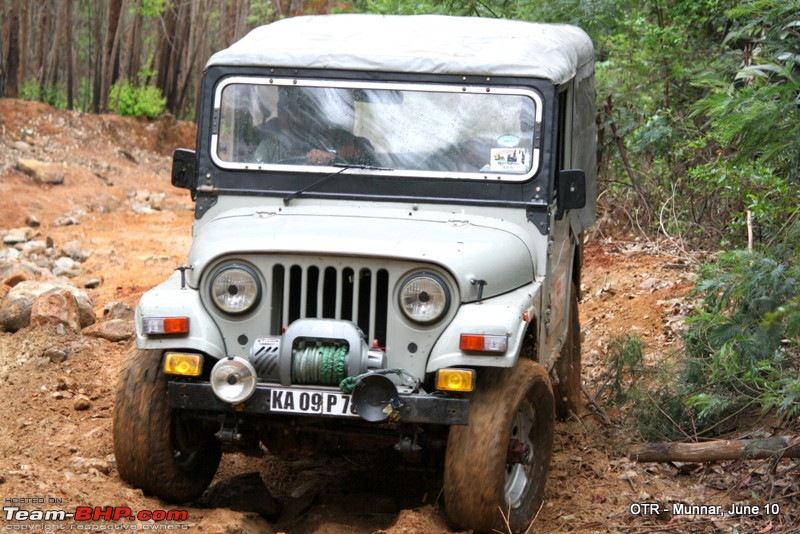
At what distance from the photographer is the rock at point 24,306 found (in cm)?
855

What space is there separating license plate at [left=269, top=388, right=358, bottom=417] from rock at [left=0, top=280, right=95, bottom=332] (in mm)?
4377

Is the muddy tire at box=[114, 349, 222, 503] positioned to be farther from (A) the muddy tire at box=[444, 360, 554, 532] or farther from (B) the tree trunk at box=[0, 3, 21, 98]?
(B) the tree trunk at box=[0, 3, 21, 98]

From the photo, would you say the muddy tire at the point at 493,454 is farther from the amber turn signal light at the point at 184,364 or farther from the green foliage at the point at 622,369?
the green foliage at the point at 622,369

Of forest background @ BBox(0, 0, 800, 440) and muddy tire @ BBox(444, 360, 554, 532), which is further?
forest background @ BBox(0, 0, 800, 440)

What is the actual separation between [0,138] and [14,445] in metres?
17.1

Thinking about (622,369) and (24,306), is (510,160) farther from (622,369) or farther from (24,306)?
(24,306)

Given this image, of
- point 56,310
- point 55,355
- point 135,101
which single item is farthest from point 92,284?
point 135,101

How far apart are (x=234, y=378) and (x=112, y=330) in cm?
394

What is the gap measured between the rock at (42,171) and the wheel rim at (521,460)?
15.4m

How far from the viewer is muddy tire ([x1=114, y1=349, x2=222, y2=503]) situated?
503cm

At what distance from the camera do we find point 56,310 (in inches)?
333

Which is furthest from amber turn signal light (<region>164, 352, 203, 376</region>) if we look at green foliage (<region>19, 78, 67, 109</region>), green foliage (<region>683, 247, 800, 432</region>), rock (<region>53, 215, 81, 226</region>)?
green foliage (<region>19, 78, 67, 109</region>)

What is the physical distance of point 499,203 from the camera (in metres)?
5.62

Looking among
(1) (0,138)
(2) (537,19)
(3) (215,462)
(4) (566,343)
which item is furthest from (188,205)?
(3) (215,462)
